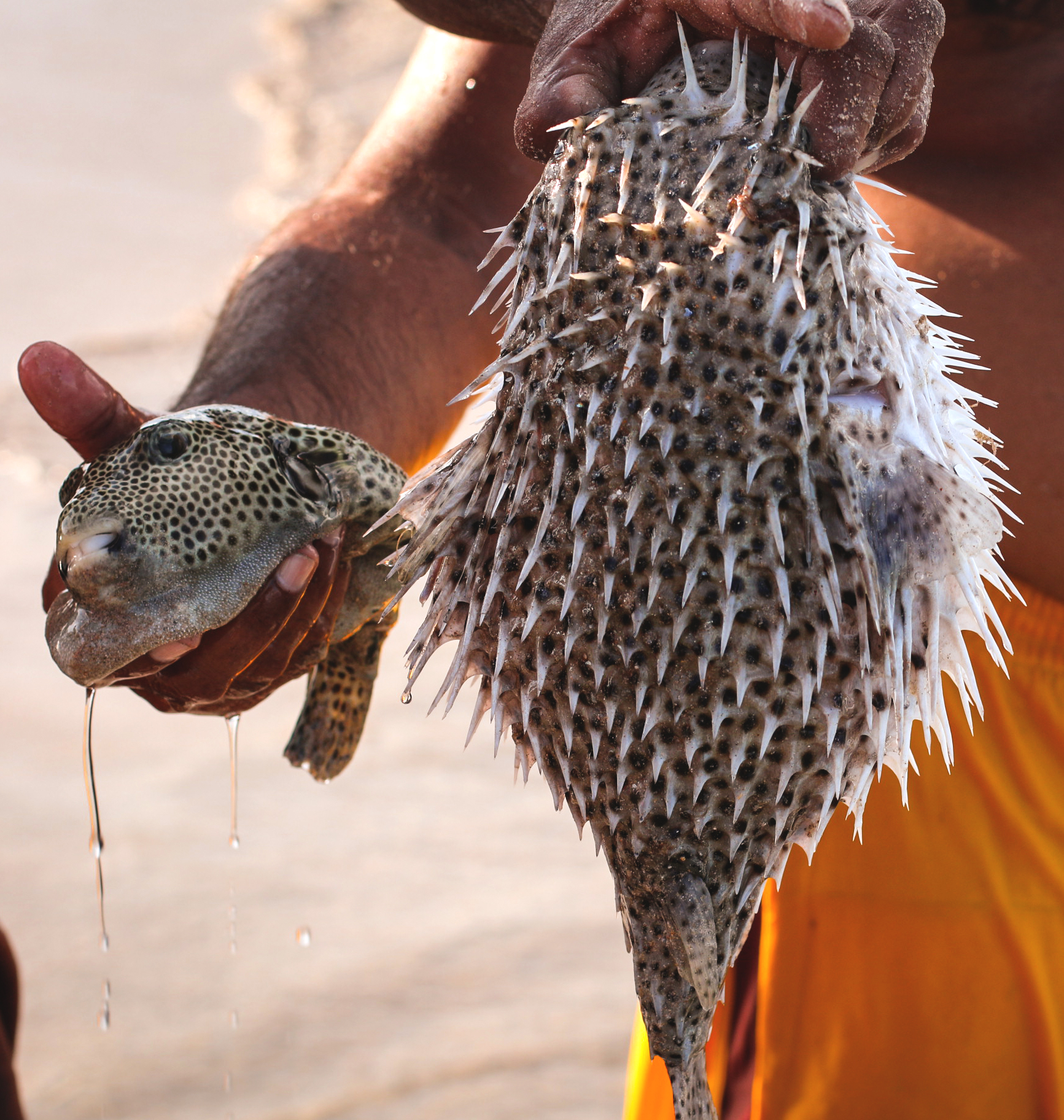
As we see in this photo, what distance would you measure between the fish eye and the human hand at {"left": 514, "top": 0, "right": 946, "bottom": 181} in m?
0.58

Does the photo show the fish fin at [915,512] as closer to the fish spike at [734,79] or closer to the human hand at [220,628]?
the fish spike at [734,79]

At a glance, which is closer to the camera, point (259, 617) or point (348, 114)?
point (259, 617)

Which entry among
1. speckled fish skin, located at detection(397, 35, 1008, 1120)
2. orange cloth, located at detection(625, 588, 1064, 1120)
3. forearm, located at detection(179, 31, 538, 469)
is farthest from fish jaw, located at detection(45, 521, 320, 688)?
orange cloth, located at detection(625, 588, 1064, 1120)

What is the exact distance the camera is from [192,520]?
1.54m

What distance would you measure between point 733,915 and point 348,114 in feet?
44.3

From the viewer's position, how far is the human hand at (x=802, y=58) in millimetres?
1206

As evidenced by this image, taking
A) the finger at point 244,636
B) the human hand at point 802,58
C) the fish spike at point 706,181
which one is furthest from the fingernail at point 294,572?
the fish spike at point 706,181

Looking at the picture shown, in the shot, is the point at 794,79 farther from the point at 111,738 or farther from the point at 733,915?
the point at 111,738

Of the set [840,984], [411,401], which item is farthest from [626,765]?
[411,401]

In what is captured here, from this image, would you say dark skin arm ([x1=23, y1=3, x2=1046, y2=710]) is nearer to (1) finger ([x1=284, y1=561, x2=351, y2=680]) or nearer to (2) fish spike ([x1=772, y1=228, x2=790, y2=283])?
(1) finger ([x1=284, y1=561, x2=351, y2=680])

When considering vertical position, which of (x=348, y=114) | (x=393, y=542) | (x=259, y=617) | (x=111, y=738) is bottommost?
(x=111, y=738)

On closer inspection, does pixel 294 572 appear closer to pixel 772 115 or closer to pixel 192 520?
pixel 192 520

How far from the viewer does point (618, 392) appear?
1279 millimetres

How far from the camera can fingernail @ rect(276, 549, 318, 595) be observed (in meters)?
1.60
